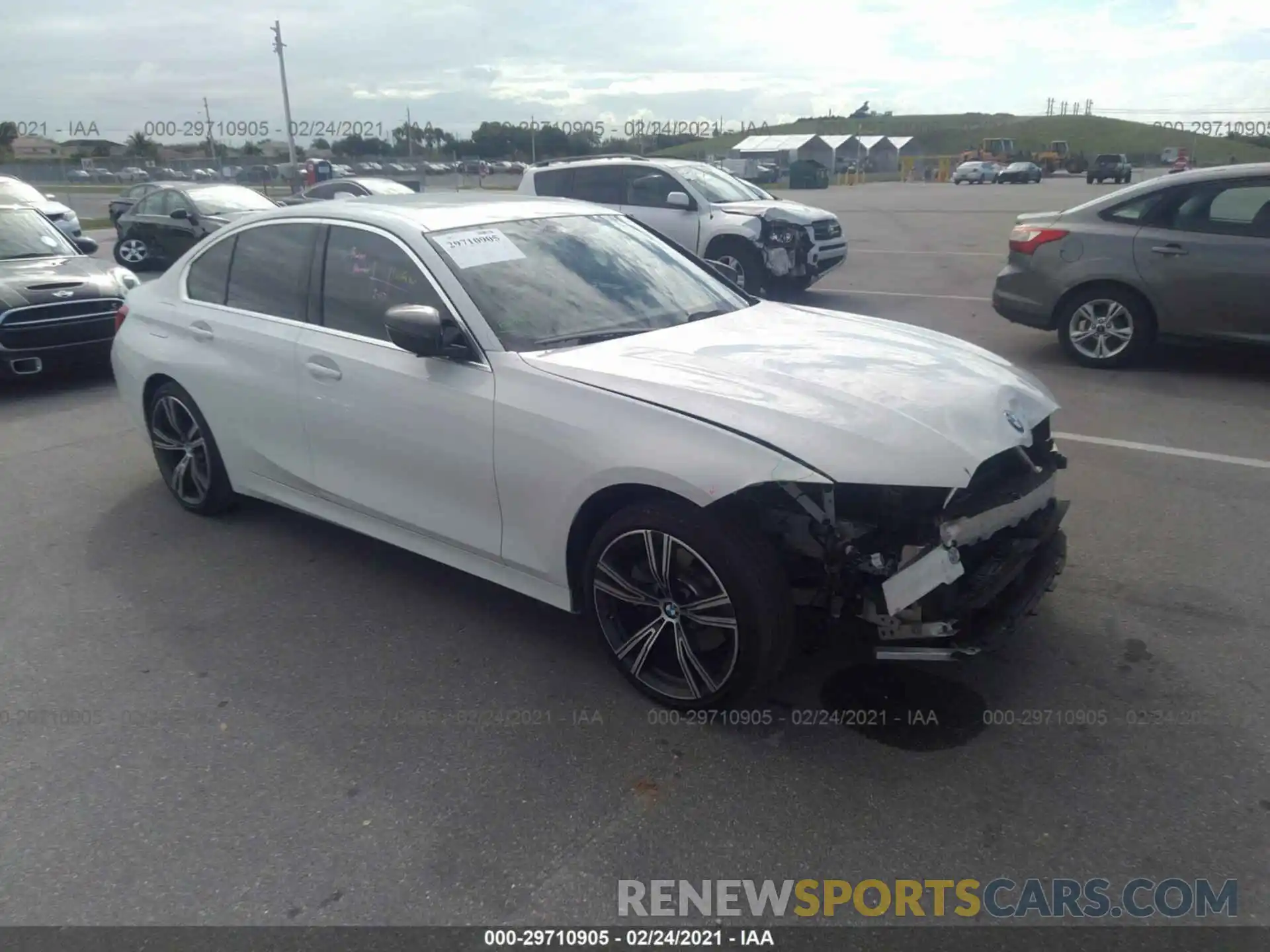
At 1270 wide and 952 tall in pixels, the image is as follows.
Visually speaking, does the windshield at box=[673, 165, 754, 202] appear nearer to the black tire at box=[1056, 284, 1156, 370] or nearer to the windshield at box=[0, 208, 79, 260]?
the black tire at box=[1056, 284, 1156, 370]

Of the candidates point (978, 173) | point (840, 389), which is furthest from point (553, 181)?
point (978, 173)

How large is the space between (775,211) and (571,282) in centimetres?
872

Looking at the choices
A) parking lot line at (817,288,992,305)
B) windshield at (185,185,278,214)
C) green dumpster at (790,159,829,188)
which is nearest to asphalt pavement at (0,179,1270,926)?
parking lot line at (817,288,992,305)

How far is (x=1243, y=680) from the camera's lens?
3586 millimetres

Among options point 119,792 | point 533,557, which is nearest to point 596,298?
point 533,557

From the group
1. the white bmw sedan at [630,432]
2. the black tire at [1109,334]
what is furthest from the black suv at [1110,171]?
the white bmw sedan at [630,432]

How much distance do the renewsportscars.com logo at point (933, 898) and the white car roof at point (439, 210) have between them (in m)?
2.81

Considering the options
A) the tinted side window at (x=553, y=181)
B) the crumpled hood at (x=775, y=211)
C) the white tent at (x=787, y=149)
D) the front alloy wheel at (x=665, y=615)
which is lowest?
the front alloy wheel at (x=665, y=615)

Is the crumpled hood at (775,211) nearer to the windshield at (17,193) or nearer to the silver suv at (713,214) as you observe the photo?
the silver suv at (713,214)

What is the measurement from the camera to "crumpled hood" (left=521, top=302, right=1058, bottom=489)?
10.1 feet

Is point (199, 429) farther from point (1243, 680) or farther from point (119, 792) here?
point (1243, 680)

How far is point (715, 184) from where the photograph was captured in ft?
43.9

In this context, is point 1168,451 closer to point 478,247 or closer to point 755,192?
point 478,247

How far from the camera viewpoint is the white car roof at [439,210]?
14.1ft
